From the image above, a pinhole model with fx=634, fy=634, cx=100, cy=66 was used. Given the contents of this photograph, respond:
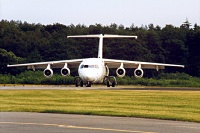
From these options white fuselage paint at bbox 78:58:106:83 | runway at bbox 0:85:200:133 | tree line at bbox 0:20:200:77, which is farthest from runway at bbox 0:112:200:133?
tree line at bbox 0:20:200:77

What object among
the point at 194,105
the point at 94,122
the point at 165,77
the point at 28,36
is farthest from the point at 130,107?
the point at 28,36

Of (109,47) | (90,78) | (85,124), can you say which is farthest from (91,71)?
(109,47)

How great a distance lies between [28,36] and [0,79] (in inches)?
1098

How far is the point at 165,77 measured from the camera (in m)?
74.8

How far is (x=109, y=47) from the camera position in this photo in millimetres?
93438

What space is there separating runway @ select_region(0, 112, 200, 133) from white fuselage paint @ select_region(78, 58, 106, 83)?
110 feet

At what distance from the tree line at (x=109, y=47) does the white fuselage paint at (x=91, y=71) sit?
1069 inches

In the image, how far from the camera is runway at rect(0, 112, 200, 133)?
15.5 meters

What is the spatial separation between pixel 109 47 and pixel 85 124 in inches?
3002

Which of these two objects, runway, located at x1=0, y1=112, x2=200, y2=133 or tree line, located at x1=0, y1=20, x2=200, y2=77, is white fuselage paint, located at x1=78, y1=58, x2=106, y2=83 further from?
runway, located at x1=0, y1=112, x2=200, y2=133

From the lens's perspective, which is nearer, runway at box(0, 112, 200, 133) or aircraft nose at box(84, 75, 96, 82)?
runway at box(0, 112, 200, 133)

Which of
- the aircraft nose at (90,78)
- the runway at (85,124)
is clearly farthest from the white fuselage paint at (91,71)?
the runway at (85,124)

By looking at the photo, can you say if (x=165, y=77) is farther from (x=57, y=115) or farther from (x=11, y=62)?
(x=57, y=115)

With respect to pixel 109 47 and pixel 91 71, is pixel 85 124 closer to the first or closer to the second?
pixel 91 71
